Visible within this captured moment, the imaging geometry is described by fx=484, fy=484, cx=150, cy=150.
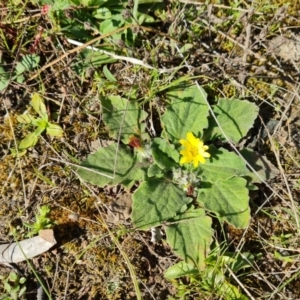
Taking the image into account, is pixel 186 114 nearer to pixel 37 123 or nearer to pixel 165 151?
pixel 165 151

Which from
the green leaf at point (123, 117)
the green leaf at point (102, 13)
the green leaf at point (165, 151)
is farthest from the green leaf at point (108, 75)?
the green leaf at point (165, 151)

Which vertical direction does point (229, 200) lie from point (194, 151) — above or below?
below

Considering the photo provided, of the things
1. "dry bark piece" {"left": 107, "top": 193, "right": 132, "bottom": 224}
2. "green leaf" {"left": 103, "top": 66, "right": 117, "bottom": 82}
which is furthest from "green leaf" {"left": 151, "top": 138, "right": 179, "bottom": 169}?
"green leaf" {"left": 103, "top": 66, "right": 117, "bottom": 82}

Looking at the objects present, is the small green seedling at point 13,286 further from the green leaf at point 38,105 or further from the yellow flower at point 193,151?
the yellow flower at point 193,151

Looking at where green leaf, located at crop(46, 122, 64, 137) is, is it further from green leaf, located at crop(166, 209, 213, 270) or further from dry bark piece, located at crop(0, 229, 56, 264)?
green leaf, located at crop(166, 209, 213, 270)

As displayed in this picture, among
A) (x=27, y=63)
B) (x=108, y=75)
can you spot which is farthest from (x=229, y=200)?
(x=27, y=63)

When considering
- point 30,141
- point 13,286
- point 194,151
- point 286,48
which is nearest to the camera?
point 13,286

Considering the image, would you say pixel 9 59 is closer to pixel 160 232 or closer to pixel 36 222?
pixel 36 222
